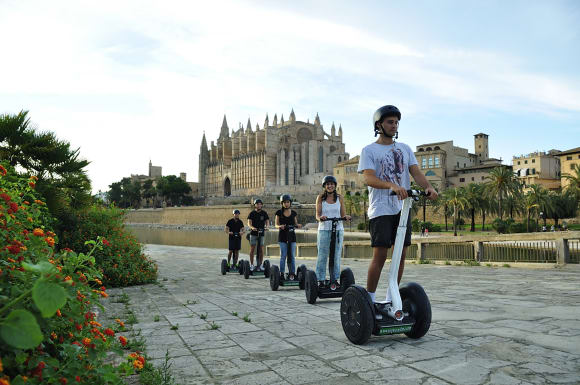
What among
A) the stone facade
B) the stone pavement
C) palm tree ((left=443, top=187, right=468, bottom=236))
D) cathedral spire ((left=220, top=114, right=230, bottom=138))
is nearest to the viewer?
the stone pavement

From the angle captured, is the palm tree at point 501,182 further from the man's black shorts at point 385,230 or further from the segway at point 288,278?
the man's black shorts at point 385,230

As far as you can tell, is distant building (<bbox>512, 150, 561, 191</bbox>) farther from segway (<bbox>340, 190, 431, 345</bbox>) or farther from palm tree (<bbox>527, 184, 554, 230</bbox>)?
segway (<bbox>340, 190, 431, 345</bbox>)

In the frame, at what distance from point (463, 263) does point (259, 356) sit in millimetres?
9898

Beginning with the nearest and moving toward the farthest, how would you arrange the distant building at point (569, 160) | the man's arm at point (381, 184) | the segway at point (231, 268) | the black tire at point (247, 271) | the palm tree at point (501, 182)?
the man's arm at point (381, 184), the black tire at point (247, 271), the segway at point (231, 268), the palm tree at point (501, 182), the distant building at point (569, 160)

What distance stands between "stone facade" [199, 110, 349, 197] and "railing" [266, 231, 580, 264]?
217 ft

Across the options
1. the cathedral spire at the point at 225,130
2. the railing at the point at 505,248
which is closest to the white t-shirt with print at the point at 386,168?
the railing at the point at 505,248

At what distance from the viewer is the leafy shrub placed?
1334 millimetres

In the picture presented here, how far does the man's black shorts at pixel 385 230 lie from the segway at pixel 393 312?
104 mm

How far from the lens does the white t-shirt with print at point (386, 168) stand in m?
3.68

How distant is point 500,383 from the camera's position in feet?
8.33

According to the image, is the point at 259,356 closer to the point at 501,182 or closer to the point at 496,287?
the point at 496,287

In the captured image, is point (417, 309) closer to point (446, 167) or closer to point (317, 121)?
point (446, 167)

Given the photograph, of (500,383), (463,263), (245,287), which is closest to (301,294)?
(245,287)

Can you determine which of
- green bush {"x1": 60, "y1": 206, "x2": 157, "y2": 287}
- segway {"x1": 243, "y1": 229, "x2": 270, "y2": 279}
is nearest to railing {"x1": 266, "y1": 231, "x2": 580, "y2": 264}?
segway {"x1": 243, "y1": 229, "x2": 270, "y2": 279}
